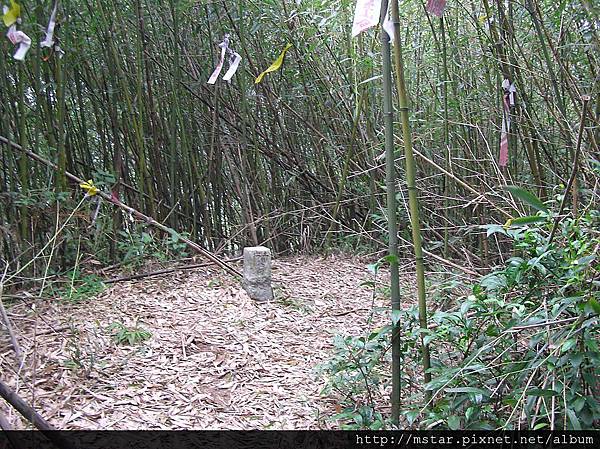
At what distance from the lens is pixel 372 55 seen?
2.90 metres

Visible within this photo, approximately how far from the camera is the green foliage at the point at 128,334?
7.12 ft

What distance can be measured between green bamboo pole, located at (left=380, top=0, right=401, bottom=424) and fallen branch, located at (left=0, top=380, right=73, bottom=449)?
0.87m

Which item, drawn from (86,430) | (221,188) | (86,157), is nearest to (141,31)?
(86,157)

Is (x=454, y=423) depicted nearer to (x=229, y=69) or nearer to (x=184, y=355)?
(x=184, y=355)

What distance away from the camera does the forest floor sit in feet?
5.89

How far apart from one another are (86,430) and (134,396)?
0.81ft

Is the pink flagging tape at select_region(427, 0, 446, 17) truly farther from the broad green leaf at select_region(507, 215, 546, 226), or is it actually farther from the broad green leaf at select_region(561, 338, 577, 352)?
the broad green leaf at select_region(561, 338, 577, 352)

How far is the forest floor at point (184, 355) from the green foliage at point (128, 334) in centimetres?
2

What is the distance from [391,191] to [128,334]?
4.08 ft

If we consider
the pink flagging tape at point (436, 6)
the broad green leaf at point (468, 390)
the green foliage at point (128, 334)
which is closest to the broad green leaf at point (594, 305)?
the broad green leaf at point (468, 390)

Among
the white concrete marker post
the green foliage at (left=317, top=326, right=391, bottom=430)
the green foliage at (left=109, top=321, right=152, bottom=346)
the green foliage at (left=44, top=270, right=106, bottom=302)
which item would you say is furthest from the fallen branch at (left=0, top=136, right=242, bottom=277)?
the green foliage at (left=317, top=326, right=391, bottom=430)

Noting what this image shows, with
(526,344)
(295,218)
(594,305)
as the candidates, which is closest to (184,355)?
(526,344)

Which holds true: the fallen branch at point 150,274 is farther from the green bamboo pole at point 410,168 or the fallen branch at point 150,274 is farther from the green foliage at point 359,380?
the green bamboo pole at point 410,168

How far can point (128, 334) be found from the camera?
219 centimetres
